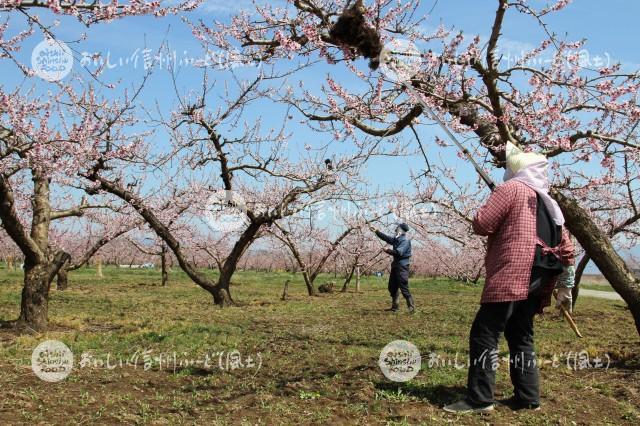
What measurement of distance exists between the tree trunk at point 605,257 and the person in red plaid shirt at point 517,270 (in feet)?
6.97

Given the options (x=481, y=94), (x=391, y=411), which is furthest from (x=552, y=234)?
(x=481, y=94)

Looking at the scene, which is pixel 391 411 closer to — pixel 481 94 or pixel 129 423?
pixel 129 423

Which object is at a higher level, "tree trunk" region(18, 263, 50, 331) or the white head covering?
the white head covering

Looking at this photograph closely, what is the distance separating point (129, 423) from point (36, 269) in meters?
5.87

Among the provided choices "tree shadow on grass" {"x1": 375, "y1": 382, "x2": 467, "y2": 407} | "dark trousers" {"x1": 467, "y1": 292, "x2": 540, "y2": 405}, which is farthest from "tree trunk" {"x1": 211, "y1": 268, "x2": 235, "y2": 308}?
"dark trousers" {"x1": 467, "y1": 292, "x2": 540, "y2": 405}

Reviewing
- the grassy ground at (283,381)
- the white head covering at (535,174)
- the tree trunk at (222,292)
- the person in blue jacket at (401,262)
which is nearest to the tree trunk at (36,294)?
the grassy ground at (283,381)

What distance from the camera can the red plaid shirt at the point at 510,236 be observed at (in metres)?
3.80

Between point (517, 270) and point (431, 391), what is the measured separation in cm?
133

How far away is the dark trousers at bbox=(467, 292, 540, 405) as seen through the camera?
153 inches

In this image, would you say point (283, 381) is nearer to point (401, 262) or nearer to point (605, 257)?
point (605, 257)

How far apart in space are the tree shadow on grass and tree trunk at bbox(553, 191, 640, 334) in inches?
100

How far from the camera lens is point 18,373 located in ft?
16.1

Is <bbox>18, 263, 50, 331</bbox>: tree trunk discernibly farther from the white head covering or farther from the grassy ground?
the white head covering

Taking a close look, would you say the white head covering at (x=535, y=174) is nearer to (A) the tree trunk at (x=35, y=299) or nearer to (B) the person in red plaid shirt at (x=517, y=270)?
(B) the person in red plaid shirt at (x=517, y=270)
